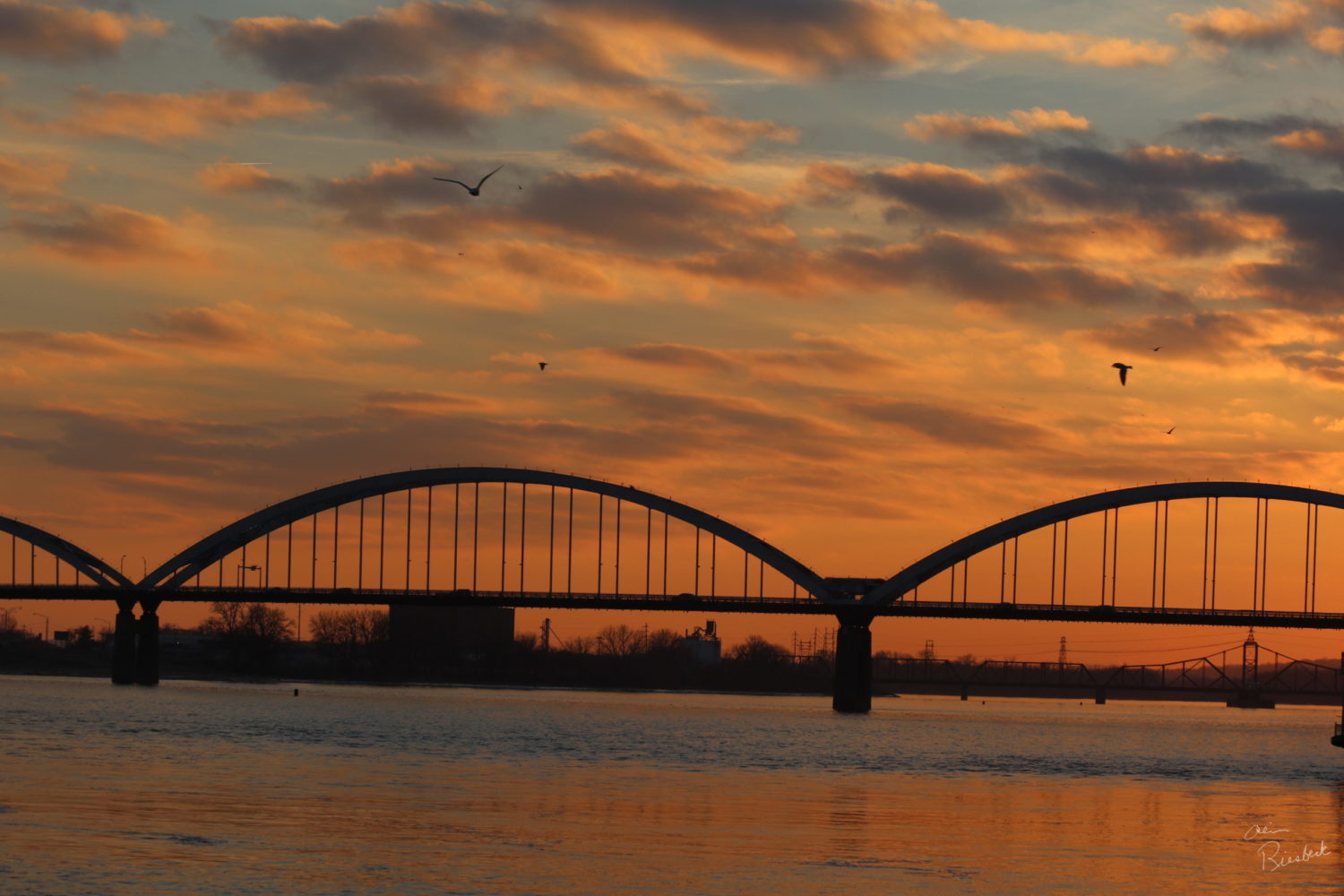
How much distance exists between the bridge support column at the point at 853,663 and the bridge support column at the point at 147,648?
55.4 meters

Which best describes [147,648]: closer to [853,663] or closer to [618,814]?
[853,663]

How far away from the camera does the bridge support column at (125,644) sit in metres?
151

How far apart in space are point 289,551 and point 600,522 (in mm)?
25594

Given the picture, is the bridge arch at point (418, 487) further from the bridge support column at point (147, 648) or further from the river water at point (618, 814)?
the river water at point (618, 814)

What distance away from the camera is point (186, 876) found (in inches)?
1212

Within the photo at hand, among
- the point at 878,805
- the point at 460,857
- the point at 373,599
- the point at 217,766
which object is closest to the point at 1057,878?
the point at 460,857

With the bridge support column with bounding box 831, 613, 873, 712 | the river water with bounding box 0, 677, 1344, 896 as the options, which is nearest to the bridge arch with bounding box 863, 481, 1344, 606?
the bridge support column with bounding box 831, 613, 873, 712

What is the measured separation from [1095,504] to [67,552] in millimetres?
82294

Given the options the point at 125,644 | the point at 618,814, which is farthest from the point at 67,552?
the point at 618,814

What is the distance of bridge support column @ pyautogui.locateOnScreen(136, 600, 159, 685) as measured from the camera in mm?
150375

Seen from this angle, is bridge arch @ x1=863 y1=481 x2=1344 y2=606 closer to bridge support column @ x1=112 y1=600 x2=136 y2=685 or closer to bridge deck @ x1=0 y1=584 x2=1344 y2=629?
bridge deck @ x1=0 y1=584 x2=1344 y2=629

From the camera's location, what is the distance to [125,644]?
151375mm

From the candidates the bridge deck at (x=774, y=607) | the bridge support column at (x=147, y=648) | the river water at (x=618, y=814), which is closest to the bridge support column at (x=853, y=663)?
the bridge deck at (x=774, y=607)

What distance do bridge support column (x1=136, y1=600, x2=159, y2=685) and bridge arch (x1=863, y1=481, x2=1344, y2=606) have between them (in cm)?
5856
